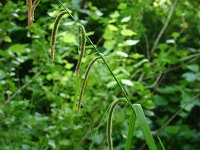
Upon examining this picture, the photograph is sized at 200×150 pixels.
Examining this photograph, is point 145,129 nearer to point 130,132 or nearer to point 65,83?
point 130,132

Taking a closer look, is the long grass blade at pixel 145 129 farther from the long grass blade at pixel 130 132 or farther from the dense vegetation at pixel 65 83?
the dense vegetation at pixel 65 83

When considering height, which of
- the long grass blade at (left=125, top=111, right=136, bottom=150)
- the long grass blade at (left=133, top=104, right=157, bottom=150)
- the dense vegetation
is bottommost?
the dense vegetation

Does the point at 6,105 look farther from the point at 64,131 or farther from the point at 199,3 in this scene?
the point at 199,3

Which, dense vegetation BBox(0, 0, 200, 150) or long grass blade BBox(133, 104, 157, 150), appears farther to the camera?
dense vegetation BBox(0, 0, 200, 150)

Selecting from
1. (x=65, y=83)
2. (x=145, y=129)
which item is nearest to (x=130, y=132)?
(x=145, y=129)

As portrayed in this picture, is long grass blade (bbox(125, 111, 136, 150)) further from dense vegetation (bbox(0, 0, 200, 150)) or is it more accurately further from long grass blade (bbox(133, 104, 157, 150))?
dense vegetation (bbox(0, 0, 200, 150))

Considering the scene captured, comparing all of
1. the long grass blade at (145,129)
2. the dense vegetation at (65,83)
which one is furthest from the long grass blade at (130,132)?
the dense vegetation at (65,83)

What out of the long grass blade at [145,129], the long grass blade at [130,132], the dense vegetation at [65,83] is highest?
the long grass blade at [145,129]

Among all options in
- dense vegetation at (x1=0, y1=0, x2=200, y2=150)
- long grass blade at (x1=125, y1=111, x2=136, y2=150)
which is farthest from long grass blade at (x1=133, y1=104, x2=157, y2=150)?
Result: dense vegetation at (x1=0, y1=0, x2=200, y2=150)

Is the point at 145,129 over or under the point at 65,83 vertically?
over

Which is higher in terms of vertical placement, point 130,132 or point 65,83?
point 130,132

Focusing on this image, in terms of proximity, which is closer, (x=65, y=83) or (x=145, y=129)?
(x=145, y=129)

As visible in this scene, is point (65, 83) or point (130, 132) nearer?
point (130, 132)
